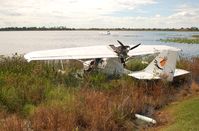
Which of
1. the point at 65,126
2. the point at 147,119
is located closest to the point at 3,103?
the point at 65,126

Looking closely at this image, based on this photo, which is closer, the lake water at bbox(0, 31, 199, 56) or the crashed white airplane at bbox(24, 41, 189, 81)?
the crashed white airplane at bbox(24, 41, 189, 81)

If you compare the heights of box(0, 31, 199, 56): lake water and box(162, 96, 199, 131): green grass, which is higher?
box(162, 96, 199, 131): green grass

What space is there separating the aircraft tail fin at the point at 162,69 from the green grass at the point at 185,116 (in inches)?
84.2

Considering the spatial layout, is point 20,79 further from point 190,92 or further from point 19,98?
point 190,92

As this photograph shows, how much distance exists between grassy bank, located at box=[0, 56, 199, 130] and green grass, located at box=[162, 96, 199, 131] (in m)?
0.79

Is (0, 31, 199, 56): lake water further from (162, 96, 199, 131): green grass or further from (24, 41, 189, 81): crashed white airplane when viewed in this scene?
(162, 96, 199, 131): green grass

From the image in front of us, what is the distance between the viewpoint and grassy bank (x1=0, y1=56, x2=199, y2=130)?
303 inches

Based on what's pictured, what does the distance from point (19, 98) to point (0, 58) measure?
5360mm

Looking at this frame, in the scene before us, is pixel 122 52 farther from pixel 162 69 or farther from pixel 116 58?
pixel 162 69

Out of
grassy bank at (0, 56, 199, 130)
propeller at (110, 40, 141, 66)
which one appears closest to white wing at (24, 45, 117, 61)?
propeller at (110, 40, 141, 66)

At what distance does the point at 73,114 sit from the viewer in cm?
796

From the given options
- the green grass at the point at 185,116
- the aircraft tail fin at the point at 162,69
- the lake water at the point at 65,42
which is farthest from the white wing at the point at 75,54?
the lake water at the point at 65,42

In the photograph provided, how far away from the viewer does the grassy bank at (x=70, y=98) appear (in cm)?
770

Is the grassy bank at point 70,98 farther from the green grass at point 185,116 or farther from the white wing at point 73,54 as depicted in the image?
the green grass at point 185,116
